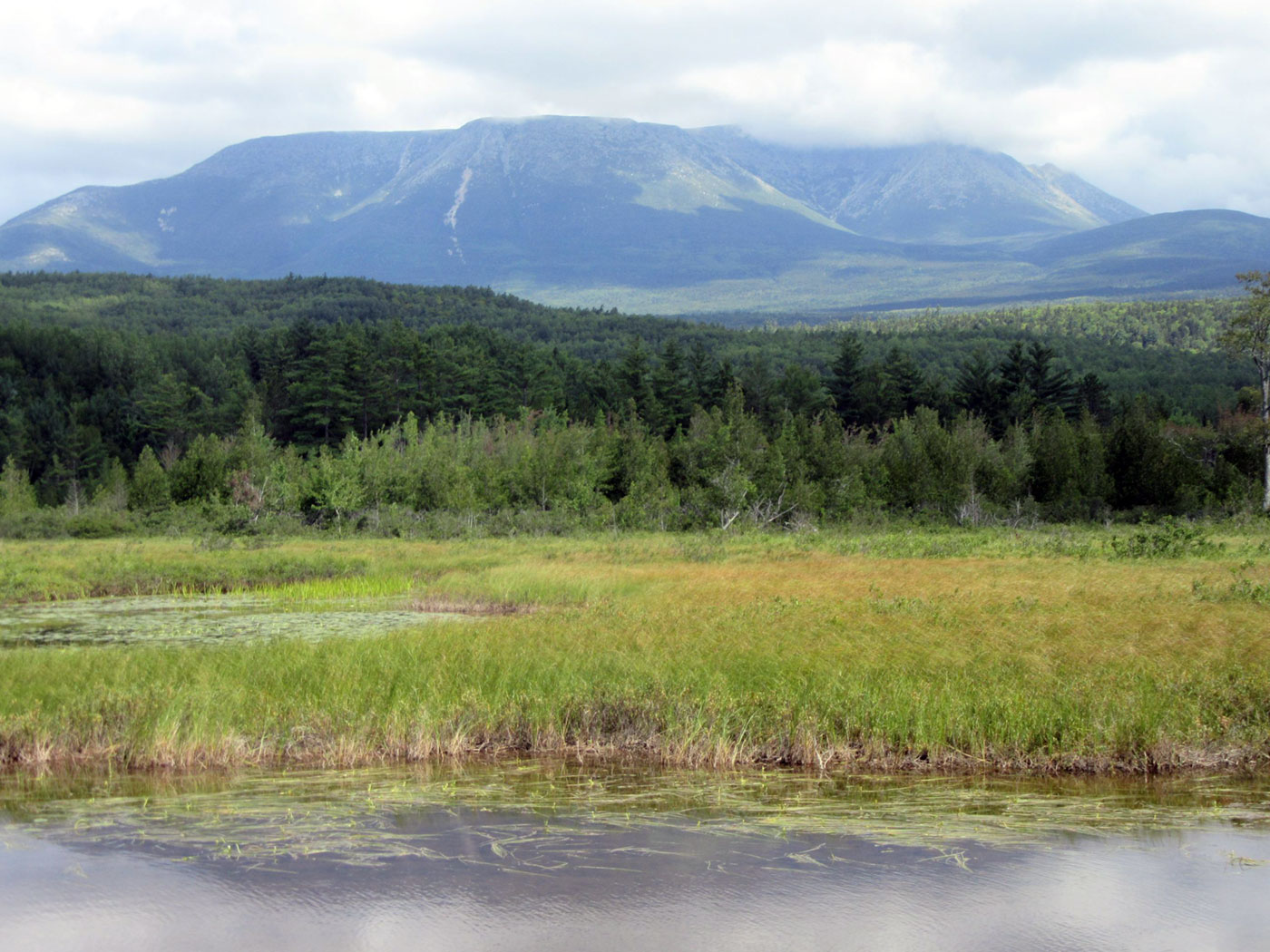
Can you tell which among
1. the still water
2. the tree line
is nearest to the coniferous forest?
the tree line

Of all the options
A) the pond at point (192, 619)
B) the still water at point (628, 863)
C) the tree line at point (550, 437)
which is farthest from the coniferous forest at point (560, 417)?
the still water at point (628, 863)

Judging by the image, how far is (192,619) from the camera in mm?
24266

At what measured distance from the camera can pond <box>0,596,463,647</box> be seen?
21031 mm

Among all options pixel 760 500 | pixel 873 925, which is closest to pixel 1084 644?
pixel 873 925

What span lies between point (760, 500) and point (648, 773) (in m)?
42.4

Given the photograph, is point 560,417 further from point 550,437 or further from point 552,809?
point 552,809

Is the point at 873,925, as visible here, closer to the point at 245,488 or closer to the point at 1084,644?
the point at 1084,644

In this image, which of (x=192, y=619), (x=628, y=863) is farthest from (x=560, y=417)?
(x=628, y=863)

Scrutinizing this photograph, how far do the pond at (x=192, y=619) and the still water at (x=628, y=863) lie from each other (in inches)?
355

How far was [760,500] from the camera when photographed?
5478 centimetres

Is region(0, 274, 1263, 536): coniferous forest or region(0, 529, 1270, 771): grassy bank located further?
region(0, 274, 1263, 536): coniferous forest

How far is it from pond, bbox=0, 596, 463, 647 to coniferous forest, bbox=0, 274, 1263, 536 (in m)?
22.6

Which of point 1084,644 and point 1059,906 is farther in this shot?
point 1084,644

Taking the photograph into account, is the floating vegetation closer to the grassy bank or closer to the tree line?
the grassy bank
